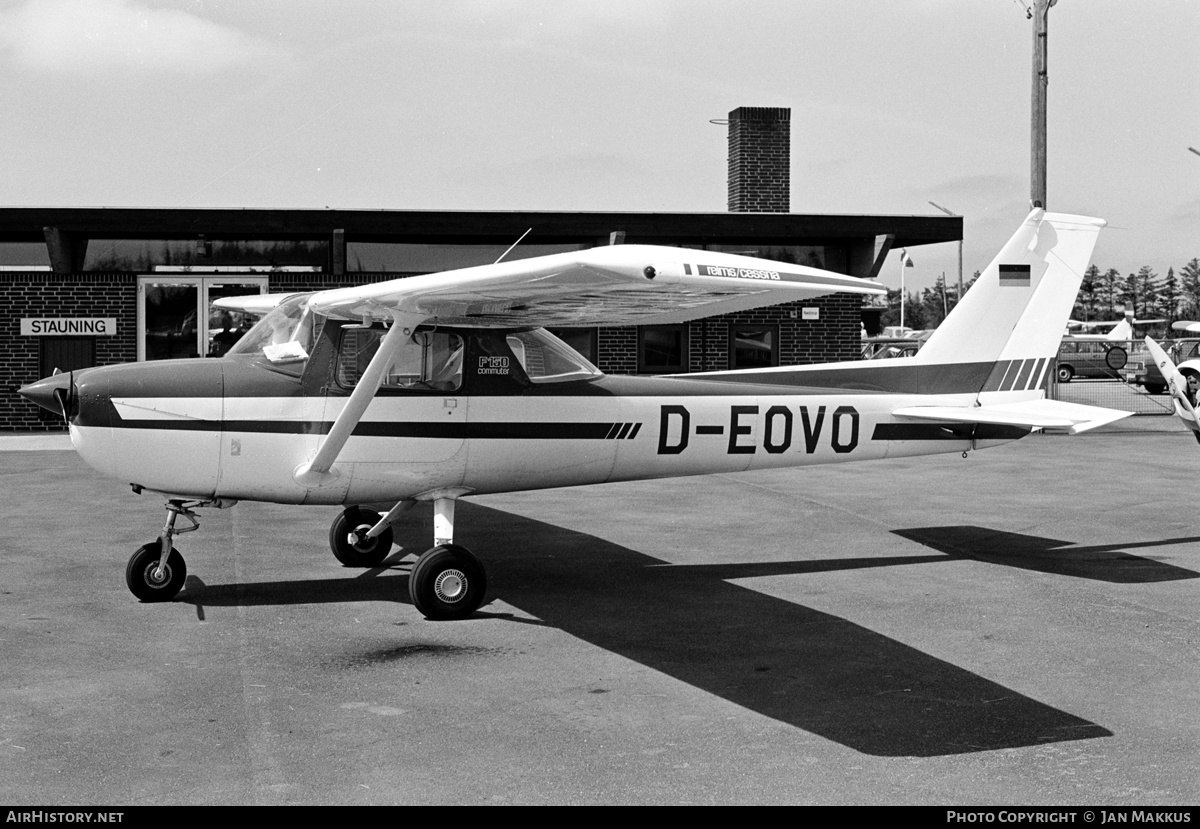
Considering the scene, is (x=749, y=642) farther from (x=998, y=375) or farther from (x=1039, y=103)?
(x=1039, y=103)

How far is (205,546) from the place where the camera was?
33.6ft

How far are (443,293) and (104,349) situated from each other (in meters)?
16.7

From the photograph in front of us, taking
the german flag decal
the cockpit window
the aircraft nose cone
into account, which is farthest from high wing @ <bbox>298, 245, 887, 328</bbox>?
the german flag decal

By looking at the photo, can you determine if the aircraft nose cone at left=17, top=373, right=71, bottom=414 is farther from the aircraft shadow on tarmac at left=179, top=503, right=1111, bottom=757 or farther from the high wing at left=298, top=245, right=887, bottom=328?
the high wing at left=298, top=245, right=887, bottom=328

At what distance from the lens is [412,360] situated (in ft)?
27.4

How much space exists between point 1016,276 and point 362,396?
5.58 meters

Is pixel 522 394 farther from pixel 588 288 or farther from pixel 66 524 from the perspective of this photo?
pixel 66 524

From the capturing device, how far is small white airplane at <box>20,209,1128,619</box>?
7730 millimetres

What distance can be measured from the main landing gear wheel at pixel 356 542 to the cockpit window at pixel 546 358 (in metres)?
1.74

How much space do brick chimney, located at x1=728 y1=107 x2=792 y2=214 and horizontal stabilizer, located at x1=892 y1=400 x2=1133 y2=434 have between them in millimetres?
15805

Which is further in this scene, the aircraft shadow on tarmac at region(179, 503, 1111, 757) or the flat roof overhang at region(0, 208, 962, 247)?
the flat roof overhang at region(0, 208, 962, 247)

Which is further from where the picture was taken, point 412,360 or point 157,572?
point 412,360

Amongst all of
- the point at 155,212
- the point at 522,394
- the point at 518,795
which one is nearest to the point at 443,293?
the point at 522,394

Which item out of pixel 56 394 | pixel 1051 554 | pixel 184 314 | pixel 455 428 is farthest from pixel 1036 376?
pixel 184 314
